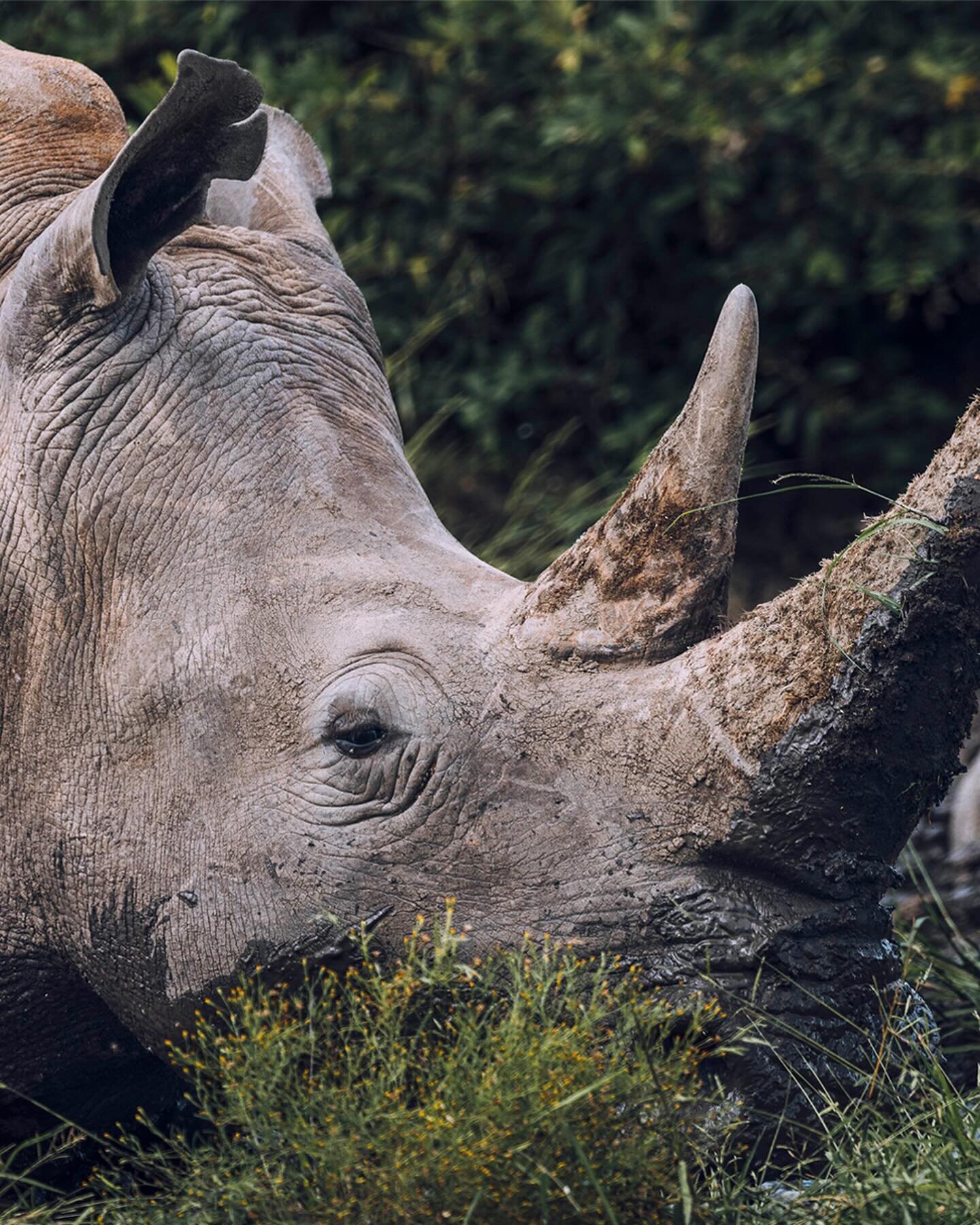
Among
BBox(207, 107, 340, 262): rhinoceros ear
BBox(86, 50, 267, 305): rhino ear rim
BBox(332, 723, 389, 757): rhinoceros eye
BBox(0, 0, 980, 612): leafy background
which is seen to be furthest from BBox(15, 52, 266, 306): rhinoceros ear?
BBox(0, 0, 980, 612): leafy background

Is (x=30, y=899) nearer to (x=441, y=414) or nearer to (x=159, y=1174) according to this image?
(x=159, y=1174)

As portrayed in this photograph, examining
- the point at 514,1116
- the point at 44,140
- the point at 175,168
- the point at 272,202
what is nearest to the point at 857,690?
the point at 514,1116

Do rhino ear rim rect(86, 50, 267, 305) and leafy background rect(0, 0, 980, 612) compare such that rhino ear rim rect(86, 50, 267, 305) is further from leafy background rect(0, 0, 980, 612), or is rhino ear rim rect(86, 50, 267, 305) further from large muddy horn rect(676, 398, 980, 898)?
leafy background rect(0, 0, 980, 612)

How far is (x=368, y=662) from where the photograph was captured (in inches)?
115

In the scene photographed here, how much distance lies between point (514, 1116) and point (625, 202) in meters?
5.85

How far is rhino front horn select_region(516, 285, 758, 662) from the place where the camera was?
2.82 meters

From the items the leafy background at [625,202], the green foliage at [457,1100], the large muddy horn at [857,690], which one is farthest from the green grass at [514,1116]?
the leafy background at [625,202]

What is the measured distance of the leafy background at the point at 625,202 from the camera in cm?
711

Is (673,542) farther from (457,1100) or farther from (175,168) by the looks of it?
(175,168)

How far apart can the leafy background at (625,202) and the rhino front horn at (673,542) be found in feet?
12.1

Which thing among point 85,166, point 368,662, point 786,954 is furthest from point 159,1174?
point 85,166

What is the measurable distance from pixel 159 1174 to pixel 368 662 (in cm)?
104

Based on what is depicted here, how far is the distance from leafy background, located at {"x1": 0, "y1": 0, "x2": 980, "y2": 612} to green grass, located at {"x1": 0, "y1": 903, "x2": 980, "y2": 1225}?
3.94 m

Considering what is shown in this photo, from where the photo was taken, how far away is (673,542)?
284 centimetres
